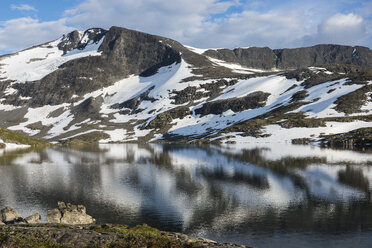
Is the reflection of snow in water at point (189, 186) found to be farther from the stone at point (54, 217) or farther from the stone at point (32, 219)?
the stone at point (32, 219)

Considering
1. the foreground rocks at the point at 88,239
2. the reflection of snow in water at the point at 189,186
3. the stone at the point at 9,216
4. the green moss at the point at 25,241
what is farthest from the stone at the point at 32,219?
the green moss at the point at 25,241

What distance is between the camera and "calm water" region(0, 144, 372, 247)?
41.7 meters

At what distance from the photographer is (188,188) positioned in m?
68.4

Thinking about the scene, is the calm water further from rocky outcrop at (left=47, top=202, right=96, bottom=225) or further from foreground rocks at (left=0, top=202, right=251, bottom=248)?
foreground rocks at (left=0, top=202, right=251, bottom=248)

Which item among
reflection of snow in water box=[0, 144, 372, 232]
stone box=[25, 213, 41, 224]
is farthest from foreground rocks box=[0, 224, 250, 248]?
reflection of snow in water box=[0, 144, 372, 232]

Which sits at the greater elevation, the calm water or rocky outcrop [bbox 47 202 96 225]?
rocky outcrop [bbox 47 202 96 225]

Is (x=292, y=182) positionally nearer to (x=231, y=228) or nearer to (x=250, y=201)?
(x=250, y=201)

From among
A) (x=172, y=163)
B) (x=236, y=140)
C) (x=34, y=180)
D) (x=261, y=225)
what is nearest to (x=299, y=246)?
(x=261, y=225)

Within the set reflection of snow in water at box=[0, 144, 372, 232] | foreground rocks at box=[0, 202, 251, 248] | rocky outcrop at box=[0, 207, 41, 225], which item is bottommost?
reflection of snow in water at box=[0, 144, 372, 232]

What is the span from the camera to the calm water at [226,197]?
41688 mm

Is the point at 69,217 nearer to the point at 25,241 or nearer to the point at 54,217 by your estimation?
the point at 54,217

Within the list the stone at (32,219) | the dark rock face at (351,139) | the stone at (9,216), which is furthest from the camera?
the dark rock face at (351,139)

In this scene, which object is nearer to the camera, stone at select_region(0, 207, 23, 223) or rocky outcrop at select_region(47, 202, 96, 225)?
stone at select_region(0, 207, 23, 223)

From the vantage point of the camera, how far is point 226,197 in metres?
59.6
